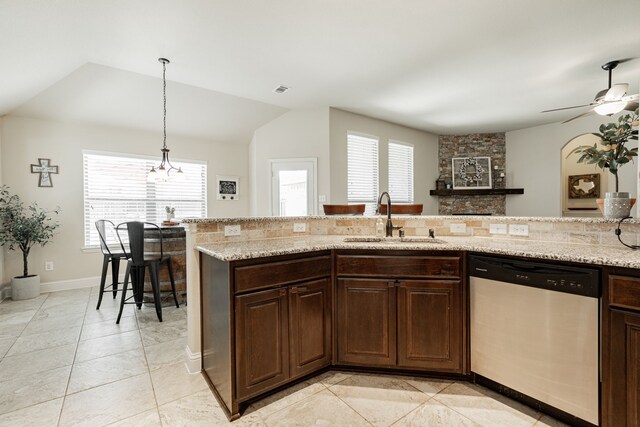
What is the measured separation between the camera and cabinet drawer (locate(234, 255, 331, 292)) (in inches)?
64.8

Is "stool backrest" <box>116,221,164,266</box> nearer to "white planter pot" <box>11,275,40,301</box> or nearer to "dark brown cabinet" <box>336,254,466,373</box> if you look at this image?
"white planter pot" <box>11,275,40,301</box>

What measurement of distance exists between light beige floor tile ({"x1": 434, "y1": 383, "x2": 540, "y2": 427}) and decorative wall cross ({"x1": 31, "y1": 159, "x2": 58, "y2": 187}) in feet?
18.2

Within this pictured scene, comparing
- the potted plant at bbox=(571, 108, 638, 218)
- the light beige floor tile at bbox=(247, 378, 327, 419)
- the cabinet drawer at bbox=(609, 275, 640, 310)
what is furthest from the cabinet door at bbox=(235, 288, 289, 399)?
the potted plant at bbox=(571, 108, 638, 218)

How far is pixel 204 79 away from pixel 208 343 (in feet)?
10.9

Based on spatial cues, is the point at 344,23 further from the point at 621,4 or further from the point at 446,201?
the point at 446,201

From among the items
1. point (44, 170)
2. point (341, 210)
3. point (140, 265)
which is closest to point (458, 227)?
point (341, 210)

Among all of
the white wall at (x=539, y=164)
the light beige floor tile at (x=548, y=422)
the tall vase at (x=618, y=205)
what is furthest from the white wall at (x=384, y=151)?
the light beige floor tile at (x=548, y=422)

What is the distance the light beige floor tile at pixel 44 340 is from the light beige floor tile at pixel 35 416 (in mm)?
999

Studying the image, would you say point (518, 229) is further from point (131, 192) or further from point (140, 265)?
point (131, 192)

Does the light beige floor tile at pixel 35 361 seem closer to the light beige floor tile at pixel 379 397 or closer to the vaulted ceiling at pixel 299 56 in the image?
the light beige floor tile at pixel 379 397

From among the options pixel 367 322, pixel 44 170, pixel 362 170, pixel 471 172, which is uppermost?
pixel 471 172

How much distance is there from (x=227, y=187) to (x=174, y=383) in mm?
4301

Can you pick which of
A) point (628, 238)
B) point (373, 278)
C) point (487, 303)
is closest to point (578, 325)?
point (487, 303)

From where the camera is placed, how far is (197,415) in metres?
1.69
